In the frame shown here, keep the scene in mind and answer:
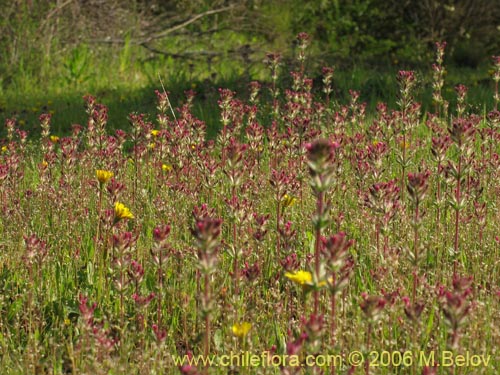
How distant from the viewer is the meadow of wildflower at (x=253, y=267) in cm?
234

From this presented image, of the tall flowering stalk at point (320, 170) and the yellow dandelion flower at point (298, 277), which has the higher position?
the tall flowering stalk at point (320, 170)

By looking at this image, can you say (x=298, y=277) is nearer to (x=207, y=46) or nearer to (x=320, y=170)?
(x=320, y=170)

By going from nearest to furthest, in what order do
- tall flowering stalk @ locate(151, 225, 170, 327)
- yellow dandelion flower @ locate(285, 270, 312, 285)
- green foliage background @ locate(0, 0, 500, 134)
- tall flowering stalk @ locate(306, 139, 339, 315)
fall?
tall flowering stalk @ locate(306, 139, 339, 315) < yellow dandelion flower @ locate(285, 270, 312, 285) < tall flowering stalk @ locate(151, 225, 170, 327) < green foliage background @ locate(0, 0, 500, 134)

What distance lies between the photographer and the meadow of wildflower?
92.0 inches

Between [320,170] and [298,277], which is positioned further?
[298,277]

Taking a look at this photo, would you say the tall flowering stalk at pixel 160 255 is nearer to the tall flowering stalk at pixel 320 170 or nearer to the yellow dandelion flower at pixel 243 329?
the yellow dandelion flower at pixel 243 329

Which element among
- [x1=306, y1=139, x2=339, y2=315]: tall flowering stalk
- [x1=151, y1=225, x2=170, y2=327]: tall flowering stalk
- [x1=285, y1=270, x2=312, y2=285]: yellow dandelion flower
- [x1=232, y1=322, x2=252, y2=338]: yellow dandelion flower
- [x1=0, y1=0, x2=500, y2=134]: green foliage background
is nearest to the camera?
[x1=306, y1=139, x2=339, y2=315]: tall flowering stalk

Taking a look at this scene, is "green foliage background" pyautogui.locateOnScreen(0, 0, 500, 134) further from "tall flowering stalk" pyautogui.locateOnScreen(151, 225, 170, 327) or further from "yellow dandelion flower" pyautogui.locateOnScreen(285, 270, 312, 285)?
"yellow dandelion flower" pyautogui.locateOnScreen(285, 270, 312, 285)

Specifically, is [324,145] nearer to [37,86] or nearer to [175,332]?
[175,332]

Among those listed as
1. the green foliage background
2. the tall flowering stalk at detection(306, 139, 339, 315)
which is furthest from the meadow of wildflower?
the green foliage background

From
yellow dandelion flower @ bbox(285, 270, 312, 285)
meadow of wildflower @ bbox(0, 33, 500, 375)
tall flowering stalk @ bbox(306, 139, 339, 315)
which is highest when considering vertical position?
tall flowering stalk @ bbox(306, 139, 339, 315)

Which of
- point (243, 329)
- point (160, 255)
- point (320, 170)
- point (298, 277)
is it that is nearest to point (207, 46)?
point (160, 255)

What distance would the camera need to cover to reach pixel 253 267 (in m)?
2.70

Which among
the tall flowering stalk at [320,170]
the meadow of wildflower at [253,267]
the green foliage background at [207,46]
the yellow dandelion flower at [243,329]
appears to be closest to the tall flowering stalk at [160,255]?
the meadow of wildflower at [253,267]
